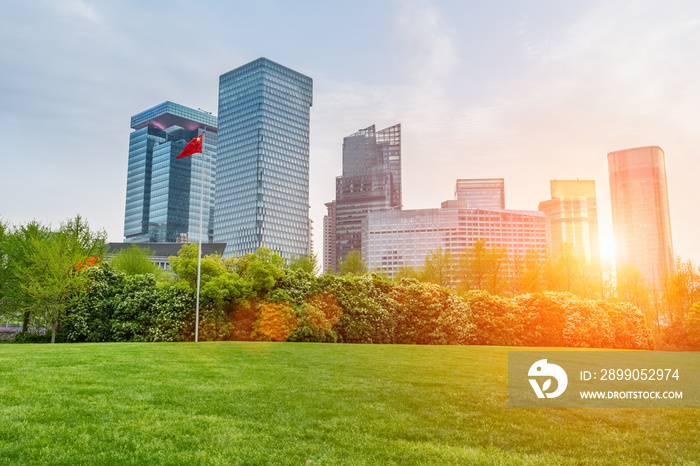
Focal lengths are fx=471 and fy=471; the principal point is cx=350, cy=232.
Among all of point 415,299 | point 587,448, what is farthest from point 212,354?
point 415,299

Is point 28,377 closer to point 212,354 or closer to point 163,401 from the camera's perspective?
point 163,401

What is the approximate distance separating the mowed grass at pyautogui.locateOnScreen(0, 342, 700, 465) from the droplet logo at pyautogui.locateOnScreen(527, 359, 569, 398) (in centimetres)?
107

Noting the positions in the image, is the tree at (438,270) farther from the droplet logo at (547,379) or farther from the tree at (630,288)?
the droplet logo at (547,379)

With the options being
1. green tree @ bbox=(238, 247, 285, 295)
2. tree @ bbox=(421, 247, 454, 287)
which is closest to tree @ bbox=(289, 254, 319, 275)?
tree @ bbox=(421, 247, 454, 287)

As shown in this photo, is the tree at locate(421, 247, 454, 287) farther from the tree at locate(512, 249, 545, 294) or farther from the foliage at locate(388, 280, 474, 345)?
the foliage at locate(388, 280, 474, 345)

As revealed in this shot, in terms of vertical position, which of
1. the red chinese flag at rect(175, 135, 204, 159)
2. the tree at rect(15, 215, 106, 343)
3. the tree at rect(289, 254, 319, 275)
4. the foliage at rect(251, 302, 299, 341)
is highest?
the red chinese flag at rect(175, 135, 204, 159)

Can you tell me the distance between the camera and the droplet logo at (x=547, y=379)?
37.7ft

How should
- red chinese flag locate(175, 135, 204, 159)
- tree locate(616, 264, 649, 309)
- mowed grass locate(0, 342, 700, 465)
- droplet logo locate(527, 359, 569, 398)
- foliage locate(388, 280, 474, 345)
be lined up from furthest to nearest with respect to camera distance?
tree locate(616, 264, 649, 309) → foliage locate(388, 280, 474, 345) → red chinese flag locate(175, 135, 204, 159) → droplet logo locate(527, 359, 569, 398) → mowed grass locate(0, 342, 700, 465)

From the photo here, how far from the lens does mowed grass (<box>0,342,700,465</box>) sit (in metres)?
7.00

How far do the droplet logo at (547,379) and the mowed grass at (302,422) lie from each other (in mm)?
1072

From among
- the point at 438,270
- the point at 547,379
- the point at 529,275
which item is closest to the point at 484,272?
the point at 529,275

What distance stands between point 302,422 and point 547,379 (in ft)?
25.7

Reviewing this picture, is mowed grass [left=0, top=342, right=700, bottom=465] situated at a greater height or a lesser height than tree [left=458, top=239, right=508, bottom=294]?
lesser

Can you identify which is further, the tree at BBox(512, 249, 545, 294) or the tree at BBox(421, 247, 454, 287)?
the tree at BBox(421, 247, 454, 287)
